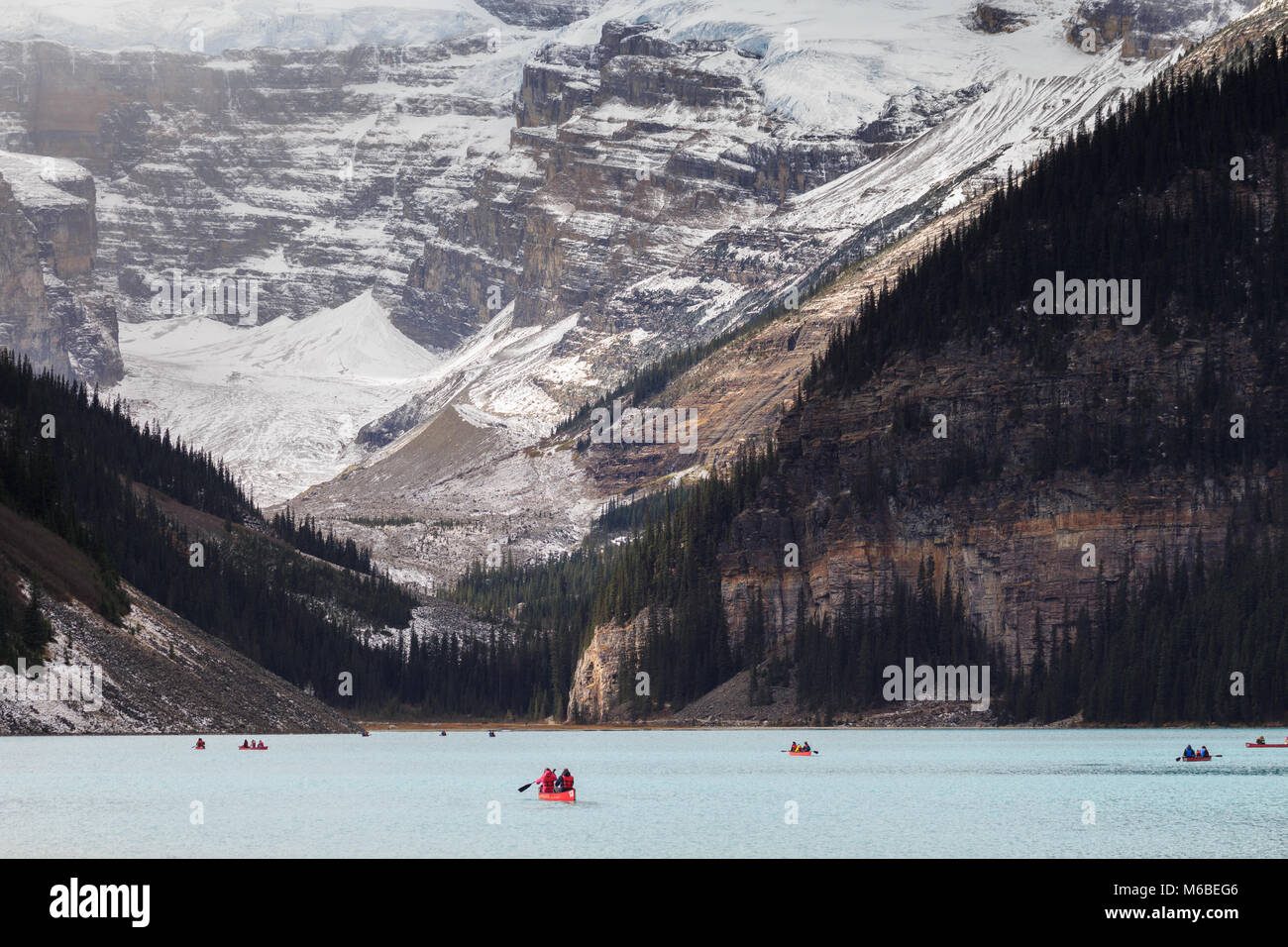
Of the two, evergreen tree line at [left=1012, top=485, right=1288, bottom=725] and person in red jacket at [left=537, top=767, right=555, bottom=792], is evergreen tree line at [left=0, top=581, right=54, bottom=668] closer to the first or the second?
person in red jacket at [left=537, top=767, right=555, bottom=792]

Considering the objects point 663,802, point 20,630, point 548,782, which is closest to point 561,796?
point 548,782

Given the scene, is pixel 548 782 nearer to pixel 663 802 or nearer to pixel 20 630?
pixel 663 802

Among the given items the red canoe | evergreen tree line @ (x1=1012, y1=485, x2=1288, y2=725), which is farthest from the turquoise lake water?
evergreen tree line @ (x1=1012, y1=485, x2=1288, y2=725)

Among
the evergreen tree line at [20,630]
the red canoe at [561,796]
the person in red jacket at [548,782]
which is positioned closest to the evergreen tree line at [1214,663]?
the red canoe at [561,796]

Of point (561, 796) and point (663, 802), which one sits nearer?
point (663, 802)
